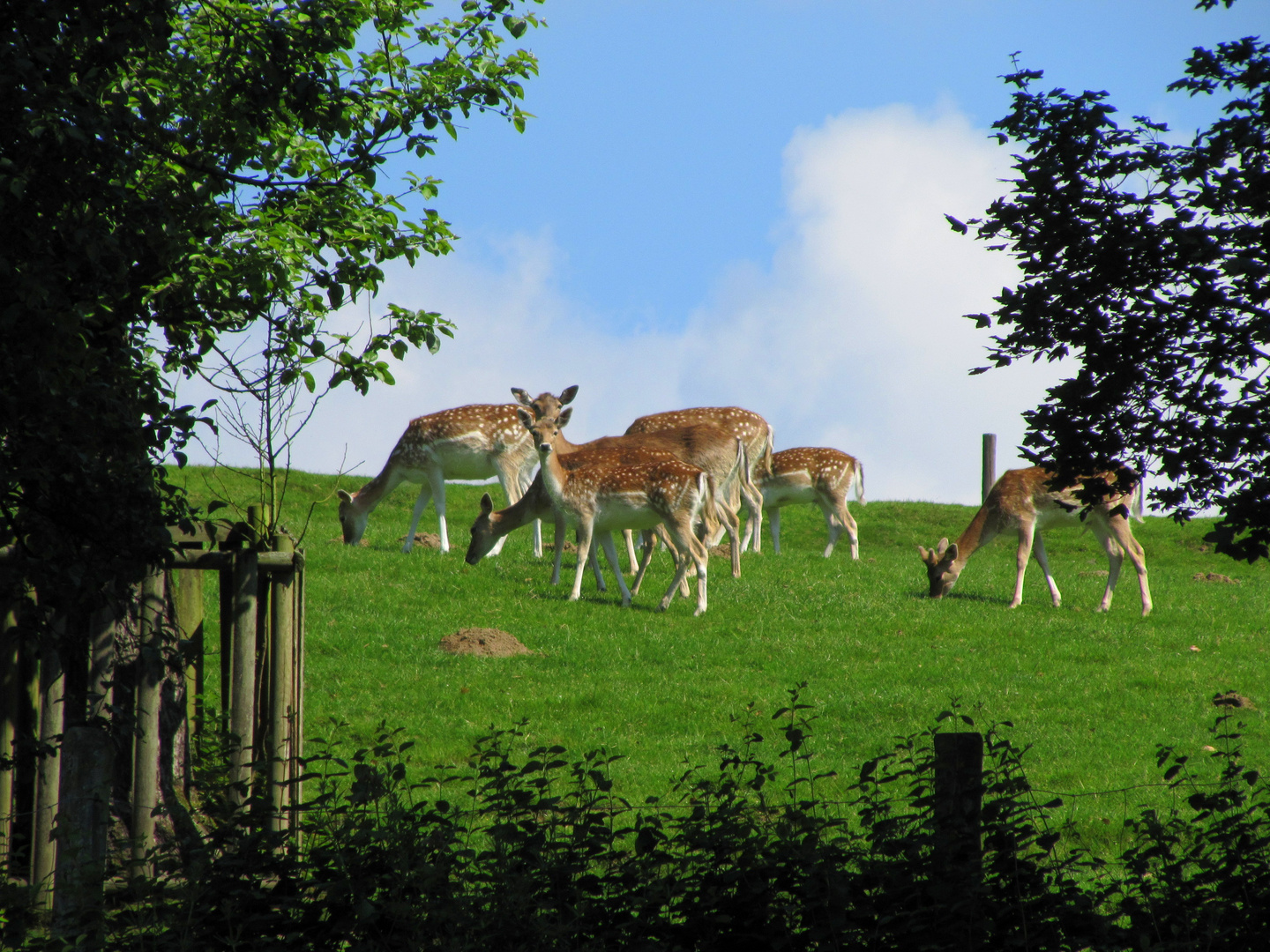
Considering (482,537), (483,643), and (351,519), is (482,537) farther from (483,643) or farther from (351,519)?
(483,643)

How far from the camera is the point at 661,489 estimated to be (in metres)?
14.9

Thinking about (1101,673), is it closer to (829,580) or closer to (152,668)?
(829,580)

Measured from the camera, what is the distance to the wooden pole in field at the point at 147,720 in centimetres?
557

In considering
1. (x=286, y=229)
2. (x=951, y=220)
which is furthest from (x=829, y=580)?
(x=951, y=220)

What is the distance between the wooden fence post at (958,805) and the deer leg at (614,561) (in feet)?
30.5

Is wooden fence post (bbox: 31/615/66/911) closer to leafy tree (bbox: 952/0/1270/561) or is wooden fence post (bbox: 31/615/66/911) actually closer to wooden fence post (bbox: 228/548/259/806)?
wooden fence post (bbox: 228/548/259/806)

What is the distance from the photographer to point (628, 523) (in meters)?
15.3

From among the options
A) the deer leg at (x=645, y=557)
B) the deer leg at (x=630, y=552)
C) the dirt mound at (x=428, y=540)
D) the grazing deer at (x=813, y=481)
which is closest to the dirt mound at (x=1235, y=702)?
the deer leg at (x=645, y=557)

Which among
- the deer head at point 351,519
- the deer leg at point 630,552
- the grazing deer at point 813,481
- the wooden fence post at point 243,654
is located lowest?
the wooden fence post at point 243,654

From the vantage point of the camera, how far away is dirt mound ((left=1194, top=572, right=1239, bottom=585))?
1909cm

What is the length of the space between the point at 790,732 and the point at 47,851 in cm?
327

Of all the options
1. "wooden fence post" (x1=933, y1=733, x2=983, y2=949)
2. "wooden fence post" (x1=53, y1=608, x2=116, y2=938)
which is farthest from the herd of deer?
"wooden fence post" (x1=53, y1=608, x2=116, y2=938)

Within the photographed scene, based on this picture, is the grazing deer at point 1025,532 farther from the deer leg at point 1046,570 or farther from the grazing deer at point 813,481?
the grazing deer at point 813,481

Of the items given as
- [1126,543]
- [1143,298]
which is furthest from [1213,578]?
[1143,298]
